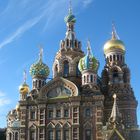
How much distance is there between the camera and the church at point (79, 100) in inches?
1816

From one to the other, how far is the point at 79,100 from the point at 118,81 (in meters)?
6.74

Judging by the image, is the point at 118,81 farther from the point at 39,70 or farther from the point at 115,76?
the point at 39,70

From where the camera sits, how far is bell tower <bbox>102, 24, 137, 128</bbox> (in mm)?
49188

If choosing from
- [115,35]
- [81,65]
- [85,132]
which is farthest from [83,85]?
[115,35]

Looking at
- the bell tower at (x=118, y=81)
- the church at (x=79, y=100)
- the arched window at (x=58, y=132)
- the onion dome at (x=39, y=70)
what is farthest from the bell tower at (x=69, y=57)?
the arched window at (x=58, y=132)

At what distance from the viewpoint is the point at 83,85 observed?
4891 cm

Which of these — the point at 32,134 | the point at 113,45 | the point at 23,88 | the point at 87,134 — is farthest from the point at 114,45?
the point at 32,134

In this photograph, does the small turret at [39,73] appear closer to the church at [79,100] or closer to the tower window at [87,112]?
the church at [79,100]

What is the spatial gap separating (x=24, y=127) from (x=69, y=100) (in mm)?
6185

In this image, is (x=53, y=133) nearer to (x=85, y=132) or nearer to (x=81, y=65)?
(x=85, y=132)

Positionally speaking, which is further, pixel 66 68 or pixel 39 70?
pixel 66 68

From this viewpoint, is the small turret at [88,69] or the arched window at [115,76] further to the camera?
the arched window at [115,76]

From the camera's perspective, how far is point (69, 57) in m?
53.1

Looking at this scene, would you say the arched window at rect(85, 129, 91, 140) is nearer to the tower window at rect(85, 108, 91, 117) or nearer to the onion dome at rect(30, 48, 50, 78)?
the tower window at rect(85, 108, 91, 117)
